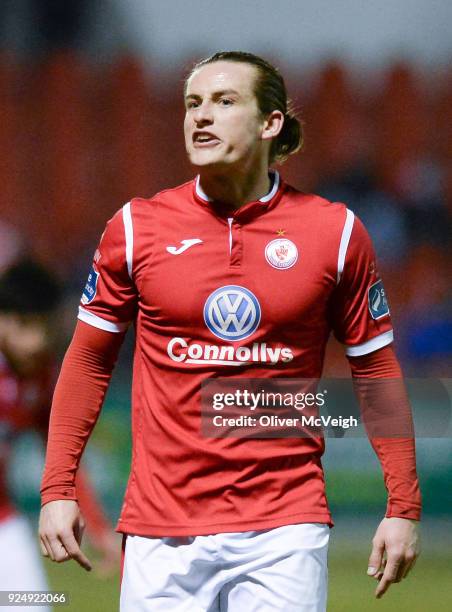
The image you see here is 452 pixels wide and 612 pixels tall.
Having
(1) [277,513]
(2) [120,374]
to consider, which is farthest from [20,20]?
(1) [277,513]

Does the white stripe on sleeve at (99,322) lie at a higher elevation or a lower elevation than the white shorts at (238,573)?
higher

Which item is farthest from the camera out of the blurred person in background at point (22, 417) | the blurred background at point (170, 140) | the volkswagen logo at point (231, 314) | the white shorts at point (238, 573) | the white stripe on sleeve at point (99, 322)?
the blurred background at point (170, 140)

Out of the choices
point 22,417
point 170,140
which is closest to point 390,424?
point 22,417

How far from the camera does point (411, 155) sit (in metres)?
7.80

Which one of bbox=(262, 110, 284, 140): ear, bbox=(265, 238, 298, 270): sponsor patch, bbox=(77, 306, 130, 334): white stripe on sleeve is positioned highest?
bbox=(262, 110, 284, 140): ear

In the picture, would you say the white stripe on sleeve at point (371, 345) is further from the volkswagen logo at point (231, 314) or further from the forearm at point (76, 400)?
Result: the forearm at point (76, 400)

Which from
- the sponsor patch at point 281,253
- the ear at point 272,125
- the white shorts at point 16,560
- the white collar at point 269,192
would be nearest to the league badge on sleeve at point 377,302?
the sponsor patch at point 281,253

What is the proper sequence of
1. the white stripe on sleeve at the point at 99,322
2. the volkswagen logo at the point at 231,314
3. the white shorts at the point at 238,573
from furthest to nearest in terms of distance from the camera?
the white stripe on sleeve at the point at 99,322 → the volkswagen logo at the point at 231,314 → the white shorts at the point at 238,573

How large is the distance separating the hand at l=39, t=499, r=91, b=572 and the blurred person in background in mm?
999

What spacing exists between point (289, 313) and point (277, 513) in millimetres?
436

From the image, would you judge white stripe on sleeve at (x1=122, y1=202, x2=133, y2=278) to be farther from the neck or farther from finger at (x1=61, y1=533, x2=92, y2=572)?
finger at (x1=61, y1=533, x2=92, y2=572)

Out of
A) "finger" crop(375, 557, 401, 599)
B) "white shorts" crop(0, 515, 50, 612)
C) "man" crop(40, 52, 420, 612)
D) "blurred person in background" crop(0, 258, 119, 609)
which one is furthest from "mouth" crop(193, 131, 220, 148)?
"white shorts" crop(0, 515, 50, 612)

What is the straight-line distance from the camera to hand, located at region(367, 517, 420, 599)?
2.63 metres

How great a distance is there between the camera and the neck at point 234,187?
2.78 metres
